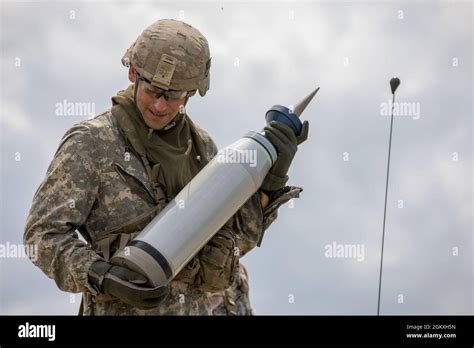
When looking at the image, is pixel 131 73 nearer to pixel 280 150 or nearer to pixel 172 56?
pixel 172 56

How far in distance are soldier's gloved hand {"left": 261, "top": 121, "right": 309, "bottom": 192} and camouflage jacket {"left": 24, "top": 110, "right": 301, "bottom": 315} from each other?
0.68 metres

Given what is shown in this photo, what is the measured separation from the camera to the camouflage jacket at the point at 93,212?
843 cm

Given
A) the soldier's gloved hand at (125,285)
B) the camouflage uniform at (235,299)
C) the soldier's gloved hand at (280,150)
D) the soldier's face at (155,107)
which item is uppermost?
the soldier's face at (155,107)

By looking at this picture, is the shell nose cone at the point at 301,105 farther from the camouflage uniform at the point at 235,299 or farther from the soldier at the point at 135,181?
the camouflage uniform at the point at 235,299

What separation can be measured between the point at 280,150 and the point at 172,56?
138 centimetres

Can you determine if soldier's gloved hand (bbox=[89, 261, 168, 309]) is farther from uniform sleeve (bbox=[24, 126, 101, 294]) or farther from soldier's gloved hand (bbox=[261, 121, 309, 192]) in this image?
soldier's gloved hand (bbox=[261, 121, 309, 192])

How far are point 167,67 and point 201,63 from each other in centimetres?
37

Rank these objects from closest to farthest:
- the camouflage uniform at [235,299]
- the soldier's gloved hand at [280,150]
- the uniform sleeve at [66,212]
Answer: the uniform sleeve at [66,212], the soldier's gloved hand at [280,150], the camouflage uniform at [235,299]

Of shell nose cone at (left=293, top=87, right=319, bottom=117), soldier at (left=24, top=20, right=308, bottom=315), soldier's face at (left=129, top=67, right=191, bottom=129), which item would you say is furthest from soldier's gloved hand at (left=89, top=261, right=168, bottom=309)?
shell nose cone at (left=293, top=87, right=319, bottom=117)

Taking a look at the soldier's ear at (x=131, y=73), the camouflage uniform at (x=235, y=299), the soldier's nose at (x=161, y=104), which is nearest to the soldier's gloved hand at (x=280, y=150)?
the soldier's nose at (x=161, y=104)

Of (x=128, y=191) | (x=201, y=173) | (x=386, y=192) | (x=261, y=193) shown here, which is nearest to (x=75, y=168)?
(x=128, y=191)

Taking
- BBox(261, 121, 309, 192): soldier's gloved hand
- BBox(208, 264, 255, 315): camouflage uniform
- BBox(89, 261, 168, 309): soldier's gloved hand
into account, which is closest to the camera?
BBox(89, 261, 168, 309): soldier's gloved hand

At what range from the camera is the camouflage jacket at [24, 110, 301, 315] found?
8430 millimetres
